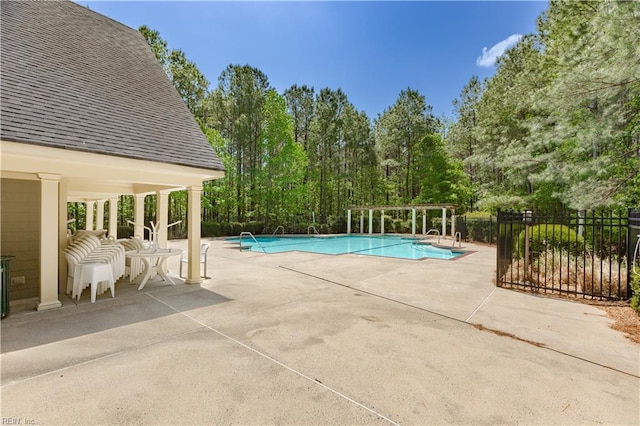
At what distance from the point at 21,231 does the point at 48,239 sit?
5.14ft

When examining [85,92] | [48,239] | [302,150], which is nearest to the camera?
[48,239]

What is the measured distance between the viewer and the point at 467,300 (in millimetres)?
5723

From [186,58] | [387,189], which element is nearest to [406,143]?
[387,189]

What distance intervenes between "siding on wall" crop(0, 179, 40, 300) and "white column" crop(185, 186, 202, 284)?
275 centimetres

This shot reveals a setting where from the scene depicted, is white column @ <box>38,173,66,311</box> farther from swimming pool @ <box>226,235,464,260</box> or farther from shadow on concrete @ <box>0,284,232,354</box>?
swimming pool @ <box>226,235,464,260</box>

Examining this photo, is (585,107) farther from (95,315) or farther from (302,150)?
(302,150)

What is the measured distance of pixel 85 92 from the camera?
19.6ft

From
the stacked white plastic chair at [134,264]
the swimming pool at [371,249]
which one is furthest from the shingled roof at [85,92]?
the swimming pool at [371,249]

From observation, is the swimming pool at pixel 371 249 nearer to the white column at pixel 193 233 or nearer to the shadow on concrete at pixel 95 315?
→ the white column at pixel 193 233

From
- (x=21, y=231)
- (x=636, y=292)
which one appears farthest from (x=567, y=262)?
(x=21, y=231)

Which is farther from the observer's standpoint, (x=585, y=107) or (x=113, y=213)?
(x=113, y=213)

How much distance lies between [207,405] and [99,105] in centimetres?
637

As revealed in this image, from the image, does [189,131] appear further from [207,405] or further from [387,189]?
[387,189]

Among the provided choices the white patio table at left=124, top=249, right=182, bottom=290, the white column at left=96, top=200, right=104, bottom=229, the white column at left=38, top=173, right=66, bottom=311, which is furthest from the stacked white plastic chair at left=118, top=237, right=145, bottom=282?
the white column at left=96, top=200, right=104, bottom=229
